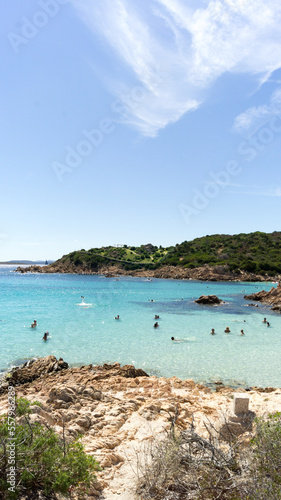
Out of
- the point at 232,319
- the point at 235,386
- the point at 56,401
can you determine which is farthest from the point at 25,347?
the point at 232,319

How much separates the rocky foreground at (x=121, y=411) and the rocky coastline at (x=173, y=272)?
7935 cm

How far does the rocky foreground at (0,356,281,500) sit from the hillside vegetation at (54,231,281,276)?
275 feet

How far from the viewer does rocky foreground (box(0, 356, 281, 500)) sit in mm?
6121

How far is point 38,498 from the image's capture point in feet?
14.9

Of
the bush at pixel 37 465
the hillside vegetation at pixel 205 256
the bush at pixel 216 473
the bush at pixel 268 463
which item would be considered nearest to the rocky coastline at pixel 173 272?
the hillside vegetation at pixel 205 256

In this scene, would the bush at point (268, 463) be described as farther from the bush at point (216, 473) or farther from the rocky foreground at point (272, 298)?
the rocky foreground at point (272, 298)

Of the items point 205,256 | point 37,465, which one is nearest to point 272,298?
point 37,465

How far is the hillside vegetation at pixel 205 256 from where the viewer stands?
9239 centimetres

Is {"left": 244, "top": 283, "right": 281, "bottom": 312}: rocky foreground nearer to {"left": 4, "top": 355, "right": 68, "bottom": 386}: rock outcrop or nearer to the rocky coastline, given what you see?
{"left": 4, "top": 355, "right": 68, "bottom": 386}: rock outcrop

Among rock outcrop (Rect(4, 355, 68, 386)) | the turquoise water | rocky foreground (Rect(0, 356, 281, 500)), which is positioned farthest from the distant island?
rocky foreground (Rect(0, 356, 281, 500))

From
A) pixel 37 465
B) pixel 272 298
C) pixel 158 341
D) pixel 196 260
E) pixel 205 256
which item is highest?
pixel 205 256

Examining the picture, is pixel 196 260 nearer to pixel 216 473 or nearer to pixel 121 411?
pixel 121 411

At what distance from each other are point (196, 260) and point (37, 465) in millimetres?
102347

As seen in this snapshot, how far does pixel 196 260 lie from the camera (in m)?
104
